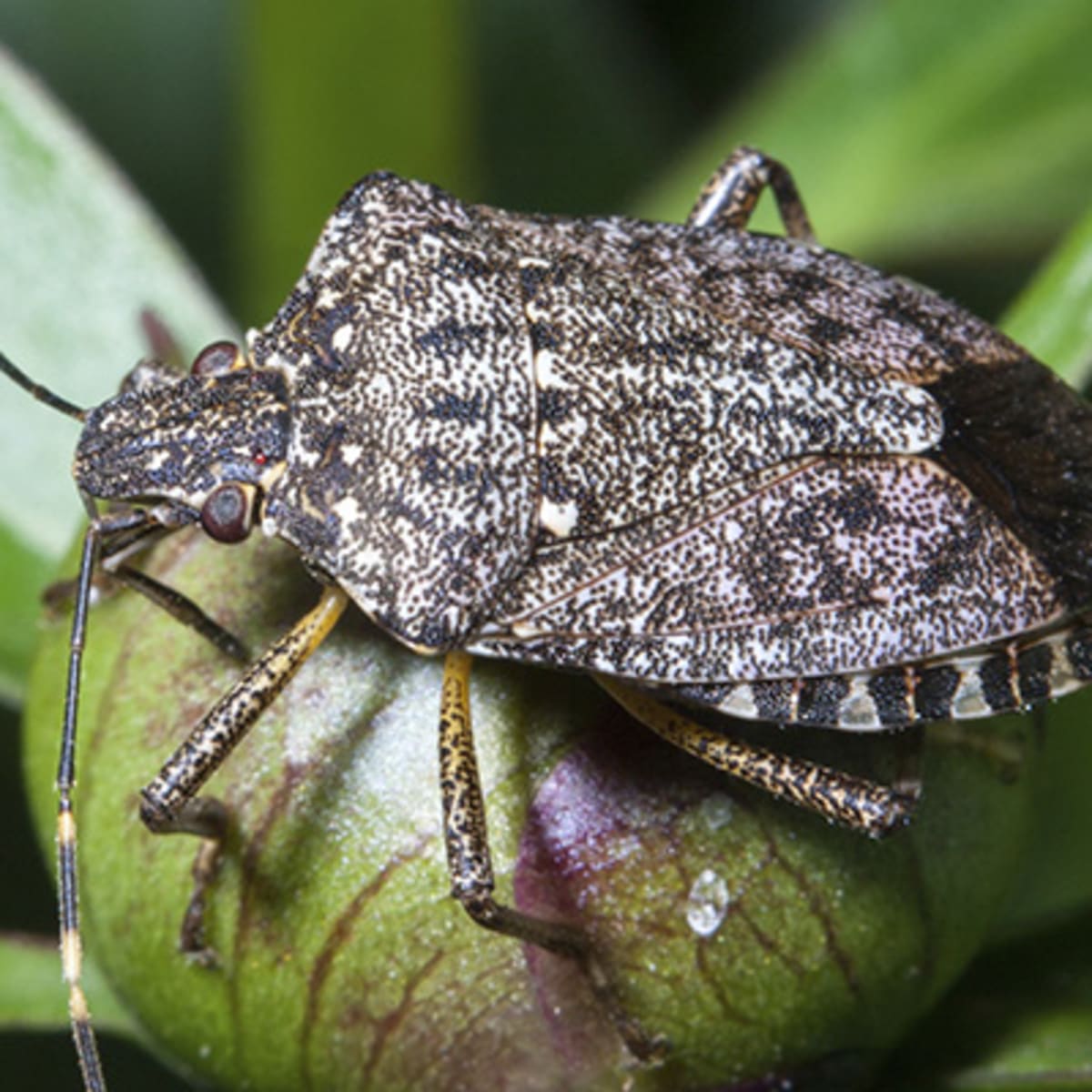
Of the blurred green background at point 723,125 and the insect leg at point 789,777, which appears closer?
the insect leg at point 789,777

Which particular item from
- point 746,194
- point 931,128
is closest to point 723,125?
point 931,128

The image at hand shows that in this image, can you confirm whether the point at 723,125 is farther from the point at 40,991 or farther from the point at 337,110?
the point at 40,991

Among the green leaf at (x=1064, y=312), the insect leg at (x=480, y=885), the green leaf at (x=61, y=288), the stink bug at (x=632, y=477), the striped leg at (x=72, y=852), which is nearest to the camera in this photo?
the insect leg at (x=480, y=885)

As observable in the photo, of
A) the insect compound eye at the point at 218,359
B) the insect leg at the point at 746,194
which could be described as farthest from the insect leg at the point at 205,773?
the insect leg at the point at 746,194

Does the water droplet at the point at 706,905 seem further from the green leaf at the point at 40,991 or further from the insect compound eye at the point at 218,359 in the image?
the insect compound eye at the point at 218,359

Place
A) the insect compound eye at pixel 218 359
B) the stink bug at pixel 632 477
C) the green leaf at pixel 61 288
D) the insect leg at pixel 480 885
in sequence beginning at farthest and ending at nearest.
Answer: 1. the green leaf at pixel 61 288
2. the insect compound eye at pixel 218 359
3. the stink bug at pixel 632 477
4. the insect leg at pixel 480 885

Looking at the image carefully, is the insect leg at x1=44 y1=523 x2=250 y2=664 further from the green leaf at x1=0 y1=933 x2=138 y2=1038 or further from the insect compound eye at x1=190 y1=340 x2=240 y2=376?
the green leaf at x1=0 y1=933 x2=138 y2=1038

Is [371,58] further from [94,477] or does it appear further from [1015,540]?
[1015,540]

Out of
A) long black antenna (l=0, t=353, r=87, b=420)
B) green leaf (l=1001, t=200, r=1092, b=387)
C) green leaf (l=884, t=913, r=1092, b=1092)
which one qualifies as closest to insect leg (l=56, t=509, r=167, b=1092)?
long black antenna (l=0, t=353, r=87, b=420)
